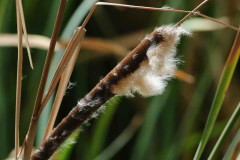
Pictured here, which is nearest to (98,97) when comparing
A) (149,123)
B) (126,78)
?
(126,78)

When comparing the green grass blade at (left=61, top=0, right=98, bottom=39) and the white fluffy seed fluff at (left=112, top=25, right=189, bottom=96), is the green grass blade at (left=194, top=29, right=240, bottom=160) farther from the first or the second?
the green grass blade at (left=61, top=0, right=98, bottom=39)

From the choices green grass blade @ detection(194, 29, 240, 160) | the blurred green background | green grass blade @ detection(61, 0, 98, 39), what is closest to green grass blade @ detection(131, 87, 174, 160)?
the blurred green background

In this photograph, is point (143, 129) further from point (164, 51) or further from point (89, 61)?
point (164, 51)

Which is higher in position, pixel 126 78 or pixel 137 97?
pixel 126 78

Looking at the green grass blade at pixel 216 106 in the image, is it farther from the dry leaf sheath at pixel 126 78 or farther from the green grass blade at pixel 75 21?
the green grass blade at pixel 75 21

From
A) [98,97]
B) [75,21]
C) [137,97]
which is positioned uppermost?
[98,97]

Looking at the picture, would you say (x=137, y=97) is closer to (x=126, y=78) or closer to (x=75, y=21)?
(x=75, y=21)
